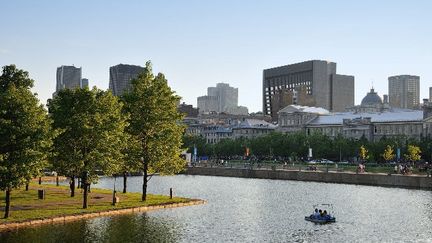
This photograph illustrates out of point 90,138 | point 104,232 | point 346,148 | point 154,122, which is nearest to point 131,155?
point 154,122

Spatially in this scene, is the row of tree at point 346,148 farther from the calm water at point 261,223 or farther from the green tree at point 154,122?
the green tree at point 154,122

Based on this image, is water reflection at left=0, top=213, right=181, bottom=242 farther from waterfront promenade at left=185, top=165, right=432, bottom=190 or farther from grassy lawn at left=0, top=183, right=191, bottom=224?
waterfront promenade at left=185, top=165, right=432, bottom=190

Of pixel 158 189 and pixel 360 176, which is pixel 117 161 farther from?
pixel 360 176

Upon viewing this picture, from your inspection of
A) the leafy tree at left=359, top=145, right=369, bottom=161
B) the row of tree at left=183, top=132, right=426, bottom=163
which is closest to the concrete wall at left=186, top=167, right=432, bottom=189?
the row of tree at left=183, top=132, right=426, bottom=163

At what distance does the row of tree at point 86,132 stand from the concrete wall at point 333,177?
48.5m

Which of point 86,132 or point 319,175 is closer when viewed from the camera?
point 86,132

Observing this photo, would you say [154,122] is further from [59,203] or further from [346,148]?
[346,148]

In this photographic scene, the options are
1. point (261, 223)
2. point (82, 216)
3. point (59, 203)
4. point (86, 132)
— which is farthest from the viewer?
point (59, 203)

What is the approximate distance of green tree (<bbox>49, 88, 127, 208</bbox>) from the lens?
2474 inches

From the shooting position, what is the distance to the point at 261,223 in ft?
196

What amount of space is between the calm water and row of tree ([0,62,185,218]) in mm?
6377

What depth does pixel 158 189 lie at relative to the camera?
104 metres

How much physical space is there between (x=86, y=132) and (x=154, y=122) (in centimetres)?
1164

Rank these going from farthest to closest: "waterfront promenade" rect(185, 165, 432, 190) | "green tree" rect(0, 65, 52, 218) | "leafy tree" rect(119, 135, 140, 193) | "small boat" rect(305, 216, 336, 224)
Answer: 1. "waterfront promenade" rect(185, 165, 432, 190)
2. "leafy tree" rect(119, 135, 140, 193)
3. "small boat" rect(305, 216, 336, 224)
4. "green tree" rect(0, 65, 52, 218)
